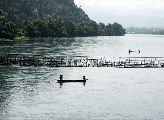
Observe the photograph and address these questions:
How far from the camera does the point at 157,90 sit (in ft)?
295

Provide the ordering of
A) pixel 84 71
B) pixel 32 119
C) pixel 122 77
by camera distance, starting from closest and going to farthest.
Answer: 1. pixel 32 119
2. pixel 122 77
3. pixel 84 71

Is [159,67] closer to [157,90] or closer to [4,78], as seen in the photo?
[157,90]

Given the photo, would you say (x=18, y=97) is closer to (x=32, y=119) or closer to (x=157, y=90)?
(x=32, y=119)

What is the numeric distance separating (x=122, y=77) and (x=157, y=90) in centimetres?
1765

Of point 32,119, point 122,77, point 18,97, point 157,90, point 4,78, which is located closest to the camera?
point 32,119

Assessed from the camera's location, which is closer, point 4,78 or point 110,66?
point 4,78

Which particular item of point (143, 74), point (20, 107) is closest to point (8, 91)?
point (20, 107)

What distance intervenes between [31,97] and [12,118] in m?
14.5

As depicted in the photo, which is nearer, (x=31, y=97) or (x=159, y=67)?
(x=31, y=97)

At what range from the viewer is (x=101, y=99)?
79188 mm

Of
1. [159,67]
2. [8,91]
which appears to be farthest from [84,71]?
[8,91]

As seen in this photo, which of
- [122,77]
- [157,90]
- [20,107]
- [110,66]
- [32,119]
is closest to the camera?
[32,119]

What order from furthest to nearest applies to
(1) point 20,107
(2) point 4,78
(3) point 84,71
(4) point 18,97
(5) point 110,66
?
(5) point 110,66 < (3) point 84,71 < (2) point 4,78 < (4) point 18,97 < (1) point 20,107

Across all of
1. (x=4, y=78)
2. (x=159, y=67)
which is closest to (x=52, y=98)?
(x=4, y=78)
